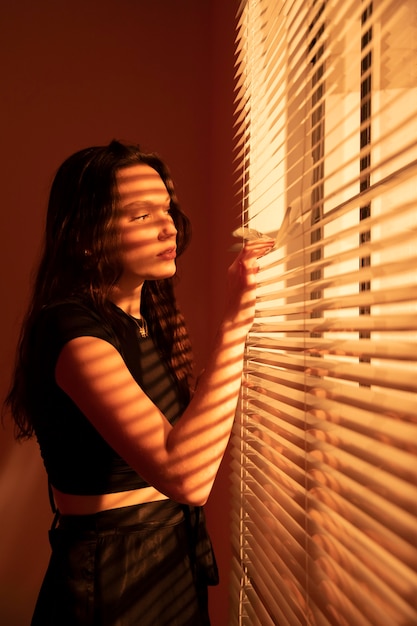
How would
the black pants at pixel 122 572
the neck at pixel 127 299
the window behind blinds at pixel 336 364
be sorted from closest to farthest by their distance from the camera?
the window behind blinds at pixel 336 364
the black pants at pixel 122 572
the neck at pixel 127 299

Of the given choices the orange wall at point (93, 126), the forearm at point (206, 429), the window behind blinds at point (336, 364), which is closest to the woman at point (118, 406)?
the forearm at point (206, 429)

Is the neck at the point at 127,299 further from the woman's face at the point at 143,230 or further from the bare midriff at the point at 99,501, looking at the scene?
the bare midriff at the point at 99,501

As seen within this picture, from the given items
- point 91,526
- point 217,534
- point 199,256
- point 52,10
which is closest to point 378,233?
point 91,526

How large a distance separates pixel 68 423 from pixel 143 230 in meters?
0.39

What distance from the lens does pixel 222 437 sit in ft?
2.94

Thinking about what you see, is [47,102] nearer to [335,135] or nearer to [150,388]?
[335,135]

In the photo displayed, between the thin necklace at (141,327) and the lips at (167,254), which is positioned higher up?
the lips at (167,254)

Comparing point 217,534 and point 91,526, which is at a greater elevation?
point 91,526

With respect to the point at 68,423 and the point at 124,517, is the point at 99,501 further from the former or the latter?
the point at 68,423

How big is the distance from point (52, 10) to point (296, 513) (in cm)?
197

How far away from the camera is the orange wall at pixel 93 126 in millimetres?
2043

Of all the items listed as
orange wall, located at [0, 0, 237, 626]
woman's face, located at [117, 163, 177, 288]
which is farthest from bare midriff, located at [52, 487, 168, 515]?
orange wall, located at [0, 0, 237, 626]

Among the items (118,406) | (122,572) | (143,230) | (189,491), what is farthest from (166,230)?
(122,572)

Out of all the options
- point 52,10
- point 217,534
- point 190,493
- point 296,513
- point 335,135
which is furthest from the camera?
point 52,10
